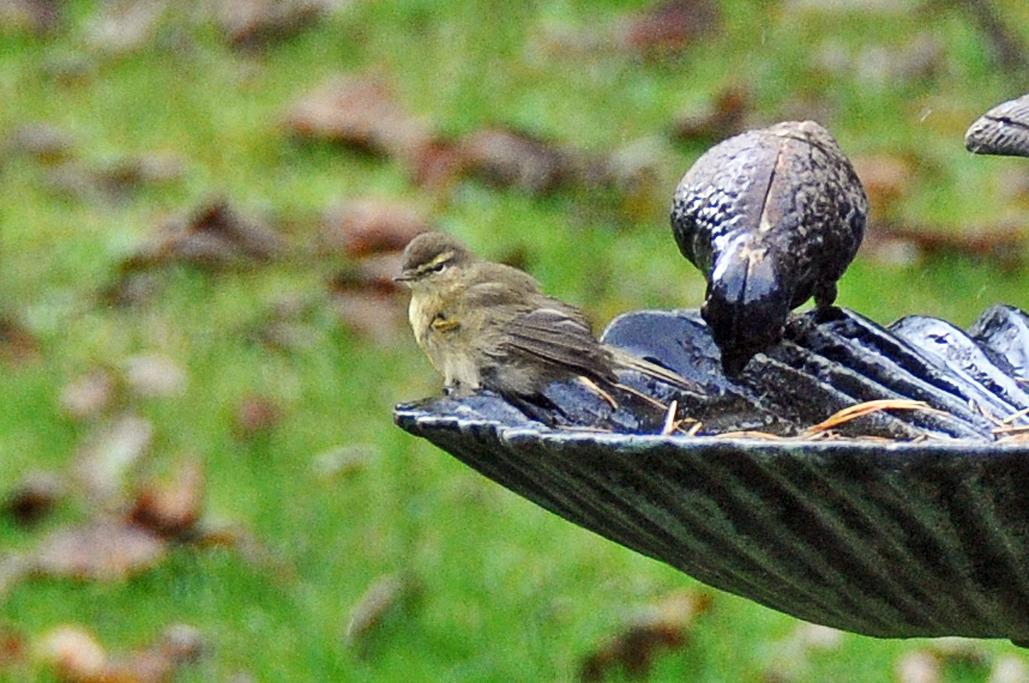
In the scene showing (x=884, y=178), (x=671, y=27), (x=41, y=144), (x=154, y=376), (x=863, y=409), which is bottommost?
(x=863, y=409)

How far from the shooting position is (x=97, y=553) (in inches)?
192

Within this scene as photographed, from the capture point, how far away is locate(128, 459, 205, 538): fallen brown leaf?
4941mm

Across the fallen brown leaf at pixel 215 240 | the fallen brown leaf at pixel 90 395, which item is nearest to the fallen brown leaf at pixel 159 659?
the fallen brown leaf at pixel 90 395

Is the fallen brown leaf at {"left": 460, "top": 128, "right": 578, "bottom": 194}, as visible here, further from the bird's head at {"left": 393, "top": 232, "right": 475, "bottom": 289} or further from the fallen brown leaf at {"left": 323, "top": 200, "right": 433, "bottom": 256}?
the bird's head at {"left": 393, "top": 232, "right": 475, "bottom": 289}

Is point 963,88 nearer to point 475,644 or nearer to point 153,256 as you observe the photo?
point 153,256

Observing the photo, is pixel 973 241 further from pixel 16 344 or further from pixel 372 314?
pixel 16 344

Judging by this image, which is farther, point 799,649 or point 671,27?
point 671,27

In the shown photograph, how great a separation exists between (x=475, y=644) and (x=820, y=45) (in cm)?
378

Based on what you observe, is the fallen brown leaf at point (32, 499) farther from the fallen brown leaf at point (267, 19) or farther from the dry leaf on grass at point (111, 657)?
the fallen brown leaf at point (267, 19)

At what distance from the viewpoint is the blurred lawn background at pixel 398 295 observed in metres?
4.64

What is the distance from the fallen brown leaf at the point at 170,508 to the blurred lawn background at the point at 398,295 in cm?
6

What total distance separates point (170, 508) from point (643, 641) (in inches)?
45.7

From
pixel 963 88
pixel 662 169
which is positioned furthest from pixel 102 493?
pixel 963 88

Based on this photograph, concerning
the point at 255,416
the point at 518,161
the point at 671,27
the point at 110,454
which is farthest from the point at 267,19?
the point at 110,454
